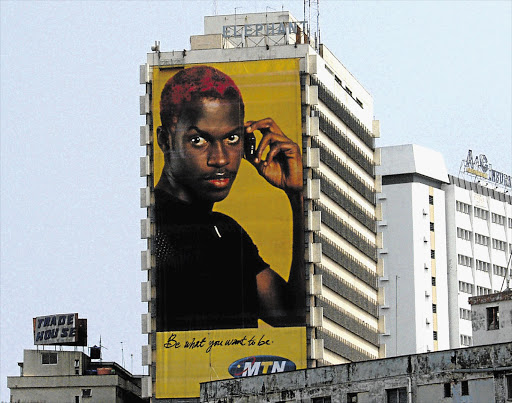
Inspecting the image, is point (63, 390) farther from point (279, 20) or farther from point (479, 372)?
point (479, 372)

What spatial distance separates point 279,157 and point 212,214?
9243 mm

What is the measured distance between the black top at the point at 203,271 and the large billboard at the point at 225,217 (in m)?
0.10

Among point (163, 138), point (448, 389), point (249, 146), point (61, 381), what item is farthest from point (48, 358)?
point (448, 389)

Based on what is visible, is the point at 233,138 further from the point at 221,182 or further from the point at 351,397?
the point at 351,397

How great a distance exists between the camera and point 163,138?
578ft

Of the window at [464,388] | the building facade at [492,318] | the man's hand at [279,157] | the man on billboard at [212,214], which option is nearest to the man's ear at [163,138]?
the man on billboard at [212,214]

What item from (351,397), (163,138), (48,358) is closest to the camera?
(351,397)

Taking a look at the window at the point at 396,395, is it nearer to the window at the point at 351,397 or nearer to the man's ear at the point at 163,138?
the window at the point at 351,397

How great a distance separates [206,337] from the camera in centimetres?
17088

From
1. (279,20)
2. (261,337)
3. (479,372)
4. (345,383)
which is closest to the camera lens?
(479,372)

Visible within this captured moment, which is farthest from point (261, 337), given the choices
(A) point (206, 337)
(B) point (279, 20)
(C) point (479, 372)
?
→ (C) point (479, 372)

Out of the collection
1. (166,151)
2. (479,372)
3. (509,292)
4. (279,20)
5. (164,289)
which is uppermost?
(279,20)

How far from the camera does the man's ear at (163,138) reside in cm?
17600

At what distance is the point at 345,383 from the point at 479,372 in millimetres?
11763
